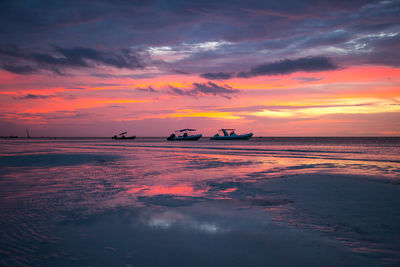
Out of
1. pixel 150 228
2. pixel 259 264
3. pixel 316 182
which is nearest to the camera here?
pixel 259 264

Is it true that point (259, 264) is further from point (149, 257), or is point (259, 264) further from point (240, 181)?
point (240, 181)

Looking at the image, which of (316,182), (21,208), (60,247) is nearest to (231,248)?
(60,247)

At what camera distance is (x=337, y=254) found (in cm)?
502

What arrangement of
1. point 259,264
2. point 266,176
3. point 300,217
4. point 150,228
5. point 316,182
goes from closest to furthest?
point 259,264 < point 150,228 < point 300,217 < point 316,182 < point 266,176

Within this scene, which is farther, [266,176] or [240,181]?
[266,176]

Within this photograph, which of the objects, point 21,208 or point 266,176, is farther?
point 266,176

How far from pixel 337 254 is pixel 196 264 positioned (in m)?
2.67

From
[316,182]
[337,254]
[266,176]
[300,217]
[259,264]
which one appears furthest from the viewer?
[266,176]

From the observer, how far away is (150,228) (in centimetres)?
645

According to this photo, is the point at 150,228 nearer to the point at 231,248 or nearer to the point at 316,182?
the point at 231,248

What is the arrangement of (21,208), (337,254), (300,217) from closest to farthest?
(337,254), (300,217), (21,208)

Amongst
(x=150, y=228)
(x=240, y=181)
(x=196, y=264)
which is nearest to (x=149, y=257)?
(x=196, y=264)

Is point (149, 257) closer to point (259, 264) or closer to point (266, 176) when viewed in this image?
point (259, 264)

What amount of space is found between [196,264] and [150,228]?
6.86 ft
